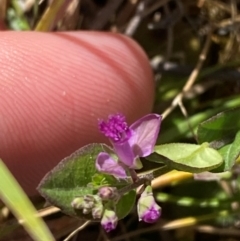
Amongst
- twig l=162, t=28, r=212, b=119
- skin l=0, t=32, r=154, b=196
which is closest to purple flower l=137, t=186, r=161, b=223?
skin l=0, t=32, r=154, b=196

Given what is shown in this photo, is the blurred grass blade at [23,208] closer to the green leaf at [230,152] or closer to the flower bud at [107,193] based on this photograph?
the flower bud at [107,193]

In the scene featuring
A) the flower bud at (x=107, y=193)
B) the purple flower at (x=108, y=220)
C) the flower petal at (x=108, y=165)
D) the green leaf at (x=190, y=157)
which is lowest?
the green leaf at (x=190, y=157)

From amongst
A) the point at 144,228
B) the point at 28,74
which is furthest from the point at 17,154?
the point at 144,228

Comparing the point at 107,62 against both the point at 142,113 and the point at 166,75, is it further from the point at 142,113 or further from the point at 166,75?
the point at 166,75

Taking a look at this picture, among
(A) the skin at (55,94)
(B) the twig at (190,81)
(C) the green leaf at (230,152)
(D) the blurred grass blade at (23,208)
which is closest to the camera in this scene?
(D) the blurred grass blade at (23,208)

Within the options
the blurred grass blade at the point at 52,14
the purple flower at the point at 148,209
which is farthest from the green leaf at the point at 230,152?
the blurred grass blade at the point at 52,14
